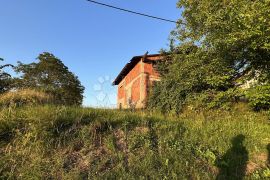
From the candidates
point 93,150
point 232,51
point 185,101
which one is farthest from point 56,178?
point 232,51

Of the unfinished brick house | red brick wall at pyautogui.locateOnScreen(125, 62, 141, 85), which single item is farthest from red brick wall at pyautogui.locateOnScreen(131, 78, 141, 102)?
red brick wall at pyautogui.locateOnScreen(125, 62, 141, 85)

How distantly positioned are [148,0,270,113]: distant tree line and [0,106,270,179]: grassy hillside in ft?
11.3

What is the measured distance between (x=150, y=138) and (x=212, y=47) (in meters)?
6.47

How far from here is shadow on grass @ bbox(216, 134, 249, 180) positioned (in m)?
6.46

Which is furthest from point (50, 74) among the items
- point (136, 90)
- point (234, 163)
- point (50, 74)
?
point (234, 163)

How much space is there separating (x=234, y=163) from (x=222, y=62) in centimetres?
635

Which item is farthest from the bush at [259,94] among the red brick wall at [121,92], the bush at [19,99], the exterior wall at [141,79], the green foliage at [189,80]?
the red brick wall at [121,92]

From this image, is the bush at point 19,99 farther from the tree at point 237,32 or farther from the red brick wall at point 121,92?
the red brick wall at point 121,92

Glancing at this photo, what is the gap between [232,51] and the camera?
12461 mm

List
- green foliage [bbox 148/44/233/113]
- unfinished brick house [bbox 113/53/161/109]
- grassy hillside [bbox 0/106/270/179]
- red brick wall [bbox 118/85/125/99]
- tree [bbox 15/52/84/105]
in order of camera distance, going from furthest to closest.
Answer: tree [bbox 15/52/84/105] < red brick wall [bbox 118/85/125/99] < unfinished brick house [bbox 113/53/161/109] < green foliage [bbox 148/44/233/113] < grassy hillside [bbox 0/106/270/179]

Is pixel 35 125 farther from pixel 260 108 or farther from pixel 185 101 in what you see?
pixel 260 108

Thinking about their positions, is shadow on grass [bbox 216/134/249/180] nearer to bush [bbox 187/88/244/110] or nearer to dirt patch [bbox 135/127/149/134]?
dirt patch [bbox 135/127/149/134]

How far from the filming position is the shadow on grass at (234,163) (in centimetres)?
646

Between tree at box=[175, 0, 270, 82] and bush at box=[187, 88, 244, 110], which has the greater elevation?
tree at box=[175, 0, 270, 82]
